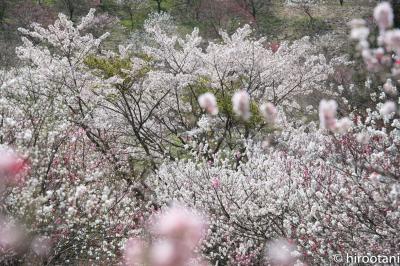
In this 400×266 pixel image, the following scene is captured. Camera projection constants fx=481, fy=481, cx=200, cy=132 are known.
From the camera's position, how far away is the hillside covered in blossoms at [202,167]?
15.5ft

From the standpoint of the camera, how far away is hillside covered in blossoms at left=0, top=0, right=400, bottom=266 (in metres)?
4.73

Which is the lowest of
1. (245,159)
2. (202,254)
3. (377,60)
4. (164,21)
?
(377,60)

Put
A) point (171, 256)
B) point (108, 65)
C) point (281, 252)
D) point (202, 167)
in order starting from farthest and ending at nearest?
point (108, 65), point (202, 167), point (281, 252), point (171, 256)

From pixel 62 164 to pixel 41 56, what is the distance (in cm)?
562

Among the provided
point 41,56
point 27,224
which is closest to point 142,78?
point 41,56

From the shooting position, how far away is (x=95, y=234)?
7086mm

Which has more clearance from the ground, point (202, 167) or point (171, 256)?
point (202, 167)

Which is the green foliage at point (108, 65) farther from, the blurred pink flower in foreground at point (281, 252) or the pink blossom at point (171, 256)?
the pink blossom at point (171, 256)

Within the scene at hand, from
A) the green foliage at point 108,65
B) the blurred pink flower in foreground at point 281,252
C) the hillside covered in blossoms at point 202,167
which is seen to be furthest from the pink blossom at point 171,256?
the green foliage at point 108,65

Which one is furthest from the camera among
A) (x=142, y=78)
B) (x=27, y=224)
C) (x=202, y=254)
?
(x=142, y=78)

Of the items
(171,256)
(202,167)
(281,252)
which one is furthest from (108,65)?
(171,256)

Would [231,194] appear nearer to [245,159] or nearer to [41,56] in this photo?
[245,159]

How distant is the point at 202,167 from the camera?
8773 mm

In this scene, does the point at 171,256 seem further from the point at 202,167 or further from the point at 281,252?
the point at 202,167
